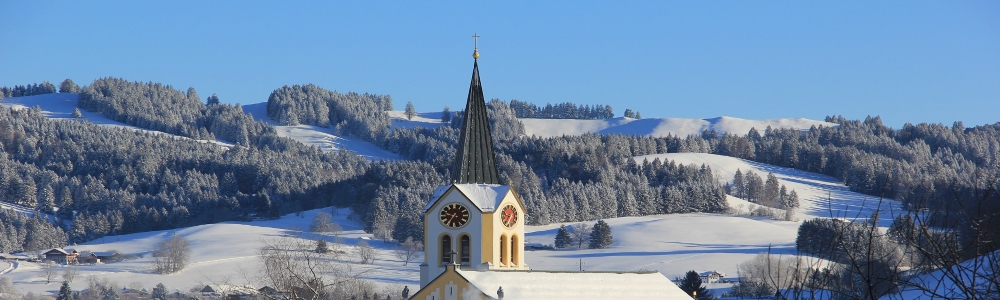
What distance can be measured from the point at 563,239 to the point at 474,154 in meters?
98.9

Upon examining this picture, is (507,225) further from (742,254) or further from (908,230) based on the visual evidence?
(742,254)

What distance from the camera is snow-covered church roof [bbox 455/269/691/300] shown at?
42.9 metres

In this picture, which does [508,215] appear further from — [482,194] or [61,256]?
[61,256]

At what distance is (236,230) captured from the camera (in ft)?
572

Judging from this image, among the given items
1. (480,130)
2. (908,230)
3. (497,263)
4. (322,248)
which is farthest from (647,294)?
(322,248)

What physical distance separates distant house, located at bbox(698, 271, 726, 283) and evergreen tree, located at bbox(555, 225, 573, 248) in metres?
33.7

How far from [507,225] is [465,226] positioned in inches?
68.0

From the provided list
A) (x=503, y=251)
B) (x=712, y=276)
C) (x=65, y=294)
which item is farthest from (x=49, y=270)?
(x=503, y=251)

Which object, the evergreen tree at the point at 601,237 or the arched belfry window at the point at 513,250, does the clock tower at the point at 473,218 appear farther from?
the evergreen tree at the point at 601,237

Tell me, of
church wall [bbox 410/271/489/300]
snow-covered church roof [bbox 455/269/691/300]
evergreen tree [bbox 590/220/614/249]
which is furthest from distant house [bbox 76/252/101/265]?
snow-covered church roof [bbox 455/269/691/300]

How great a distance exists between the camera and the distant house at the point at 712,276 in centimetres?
11112

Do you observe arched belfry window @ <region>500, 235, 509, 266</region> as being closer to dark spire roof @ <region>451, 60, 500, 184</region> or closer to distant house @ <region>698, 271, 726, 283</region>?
dark spire roof @ <region>451, 60, 500, 184</region>

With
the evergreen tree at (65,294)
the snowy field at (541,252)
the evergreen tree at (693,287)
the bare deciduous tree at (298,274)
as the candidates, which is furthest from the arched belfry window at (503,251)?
the evergreen tree at (65,294)

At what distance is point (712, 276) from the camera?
113 metres
